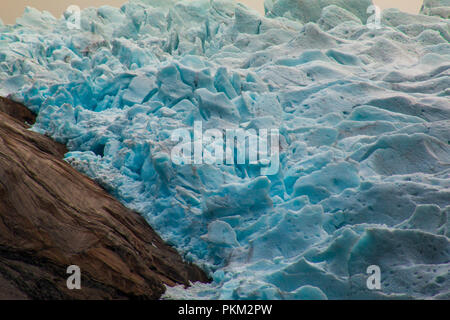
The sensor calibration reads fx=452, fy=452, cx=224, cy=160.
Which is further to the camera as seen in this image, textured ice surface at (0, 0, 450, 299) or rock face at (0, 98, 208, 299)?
textured ice surface at (0, 0, 450, 299)

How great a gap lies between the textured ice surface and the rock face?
0.21m

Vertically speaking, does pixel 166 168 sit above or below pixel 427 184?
above

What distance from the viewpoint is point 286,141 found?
4102 millimetres

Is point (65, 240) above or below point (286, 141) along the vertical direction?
below

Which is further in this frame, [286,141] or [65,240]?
[286,141]

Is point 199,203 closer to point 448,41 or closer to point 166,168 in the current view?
point 166,168

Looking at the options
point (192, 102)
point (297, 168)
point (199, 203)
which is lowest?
point (199, 203)

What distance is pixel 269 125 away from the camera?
4.23 m

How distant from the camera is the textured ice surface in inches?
109

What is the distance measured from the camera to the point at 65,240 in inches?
105

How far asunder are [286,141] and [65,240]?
85.5 inches
